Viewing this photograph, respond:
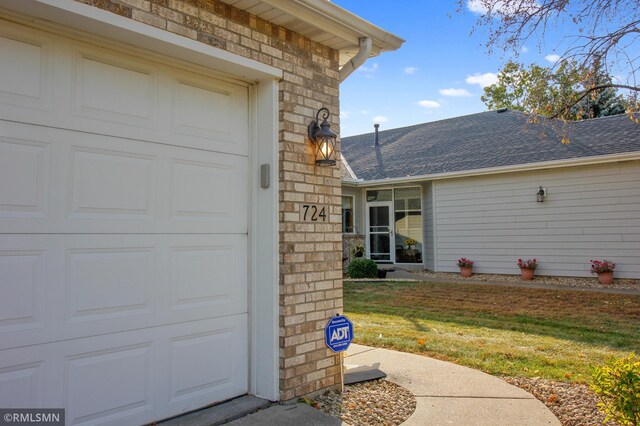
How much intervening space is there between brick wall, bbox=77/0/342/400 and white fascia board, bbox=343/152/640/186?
931cm

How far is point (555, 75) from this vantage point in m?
7.32

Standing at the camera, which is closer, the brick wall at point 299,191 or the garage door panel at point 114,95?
the garage door panel at point 114,95

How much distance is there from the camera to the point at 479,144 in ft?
47.5

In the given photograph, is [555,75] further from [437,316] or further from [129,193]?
[129,193]

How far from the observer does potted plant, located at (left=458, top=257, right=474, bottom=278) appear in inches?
498

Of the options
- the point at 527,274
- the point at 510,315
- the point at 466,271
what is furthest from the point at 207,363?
the point at 466,271

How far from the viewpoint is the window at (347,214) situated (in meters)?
15.0

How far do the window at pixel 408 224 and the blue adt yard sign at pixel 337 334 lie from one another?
36.5ft

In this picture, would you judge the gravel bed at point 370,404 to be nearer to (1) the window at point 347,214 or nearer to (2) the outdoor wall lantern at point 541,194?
(2) the outdoor wall lantern at point 541,194

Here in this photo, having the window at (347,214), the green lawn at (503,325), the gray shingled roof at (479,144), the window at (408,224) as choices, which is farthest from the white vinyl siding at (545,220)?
the window at (347,214)

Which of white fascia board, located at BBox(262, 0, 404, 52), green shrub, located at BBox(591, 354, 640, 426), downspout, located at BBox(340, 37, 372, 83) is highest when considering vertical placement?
white fascia board, located at BBox(262, 0, 404, 52)

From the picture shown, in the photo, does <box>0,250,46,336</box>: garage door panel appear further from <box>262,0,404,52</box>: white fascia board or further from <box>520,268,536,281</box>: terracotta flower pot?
<box>520,268,536,281</box>: terracotta flower pot

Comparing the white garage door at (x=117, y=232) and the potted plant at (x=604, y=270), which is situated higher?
the white garage door at (x=117, y=232)

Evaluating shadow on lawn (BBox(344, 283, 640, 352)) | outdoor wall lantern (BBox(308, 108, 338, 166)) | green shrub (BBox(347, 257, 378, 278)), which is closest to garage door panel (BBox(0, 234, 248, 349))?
outdoor wall lantern (BBox(308, 108, 338, 166))
